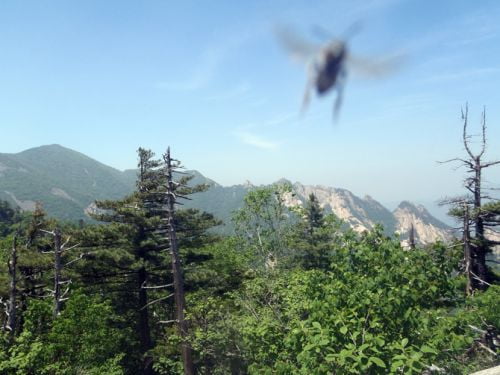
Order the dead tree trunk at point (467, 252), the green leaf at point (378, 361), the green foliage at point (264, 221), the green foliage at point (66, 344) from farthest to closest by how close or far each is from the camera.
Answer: the green foliage at point (264, 221) → the dead tree trunk at point (467, 252) → the green foliage at point (66, 344) → the green leaf at point (378, 361)

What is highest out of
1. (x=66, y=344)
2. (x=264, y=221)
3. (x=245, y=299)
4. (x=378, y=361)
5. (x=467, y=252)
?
(x=264, y=221)

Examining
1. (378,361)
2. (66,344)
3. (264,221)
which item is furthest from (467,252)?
(66,344)

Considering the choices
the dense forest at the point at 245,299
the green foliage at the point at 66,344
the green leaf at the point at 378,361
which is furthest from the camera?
the green foliage at the point at 66,344

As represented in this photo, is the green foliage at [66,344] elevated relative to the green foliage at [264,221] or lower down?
lower down

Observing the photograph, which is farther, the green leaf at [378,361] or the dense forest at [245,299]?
the dense forest at [245,299]

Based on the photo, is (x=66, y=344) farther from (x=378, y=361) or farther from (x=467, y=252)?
(x=467, y=252)

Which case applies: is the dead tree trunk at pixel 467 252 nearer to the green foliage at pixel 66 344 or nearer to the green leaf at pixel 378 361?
the green leaf at pixel 378 361

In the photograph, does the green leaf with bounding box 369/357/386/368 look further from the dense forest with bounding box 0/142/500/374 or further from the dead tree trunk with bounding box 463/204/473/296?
the dead tree trunk with bounding box 463/204/473/296

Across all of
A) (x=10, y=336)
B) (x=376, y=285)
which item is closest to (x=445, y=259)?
(x=376, y=285)

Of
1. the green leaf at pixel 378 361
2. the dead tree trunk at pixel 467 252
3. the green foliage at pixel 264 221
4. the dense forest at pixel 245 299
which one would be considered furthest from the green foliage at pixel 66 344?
the dead tree trunk at pixel 467 252
